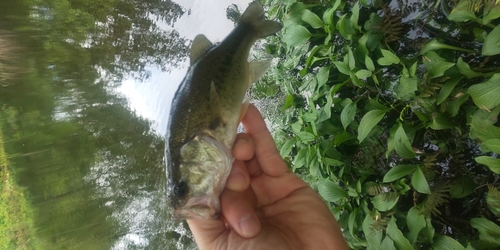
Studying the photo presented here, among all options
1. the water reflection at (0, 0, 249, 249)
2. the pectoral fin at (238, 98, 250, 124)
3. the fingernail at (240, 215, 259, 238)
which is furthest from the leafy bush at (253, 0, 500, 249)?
the water reflection at (0, 0, 249, 249)

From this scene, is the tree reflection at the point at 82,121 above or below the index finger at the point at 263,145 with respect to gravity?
below

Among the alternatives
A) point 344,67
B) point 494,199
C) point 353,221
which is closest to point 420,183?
point 494,199

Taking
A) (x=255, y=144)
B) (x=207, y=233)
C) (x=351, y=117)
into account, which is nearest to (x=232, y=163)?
(x=255, y=144)

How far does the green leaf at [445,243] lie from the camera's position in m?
1.03

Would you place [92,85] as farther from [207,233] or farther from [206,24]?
[207,233]

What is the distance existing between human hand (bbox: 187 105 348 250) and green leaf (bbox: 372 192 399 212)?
7.3 inches

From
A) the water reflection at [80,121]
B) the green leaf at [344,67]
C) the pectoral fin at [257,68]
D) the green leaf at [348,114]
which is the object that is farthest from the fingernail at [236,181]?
the water reflection at [80,121]

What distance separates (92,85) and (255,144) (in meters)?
2.88

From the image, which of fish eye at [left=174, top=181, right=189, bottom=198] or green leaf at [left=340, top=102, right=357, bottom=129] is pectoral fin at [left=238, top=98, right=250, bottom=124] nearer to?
fish eye at [left=174, top=181, right=189, bottom=198]

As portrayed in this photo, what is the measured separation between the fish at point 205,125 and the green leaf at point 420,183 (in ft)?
2.04

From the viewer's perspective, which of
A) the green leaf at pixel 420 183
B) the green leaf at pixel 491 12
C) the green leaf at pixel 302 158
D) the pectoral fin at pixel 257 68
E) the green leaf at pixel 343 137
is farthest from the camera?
the green leaf at pixel 302 158

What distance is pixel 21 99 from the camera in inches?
139

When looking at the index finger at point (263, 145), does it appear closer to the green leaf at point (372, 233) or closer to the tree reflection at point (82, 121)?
the green leaf at point (372, 233)

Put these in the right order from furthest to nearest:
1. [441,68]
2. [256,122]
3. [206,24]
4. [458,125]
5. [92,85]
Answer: [92,85], [206,24], [256,122], [458,125], [441,68]
